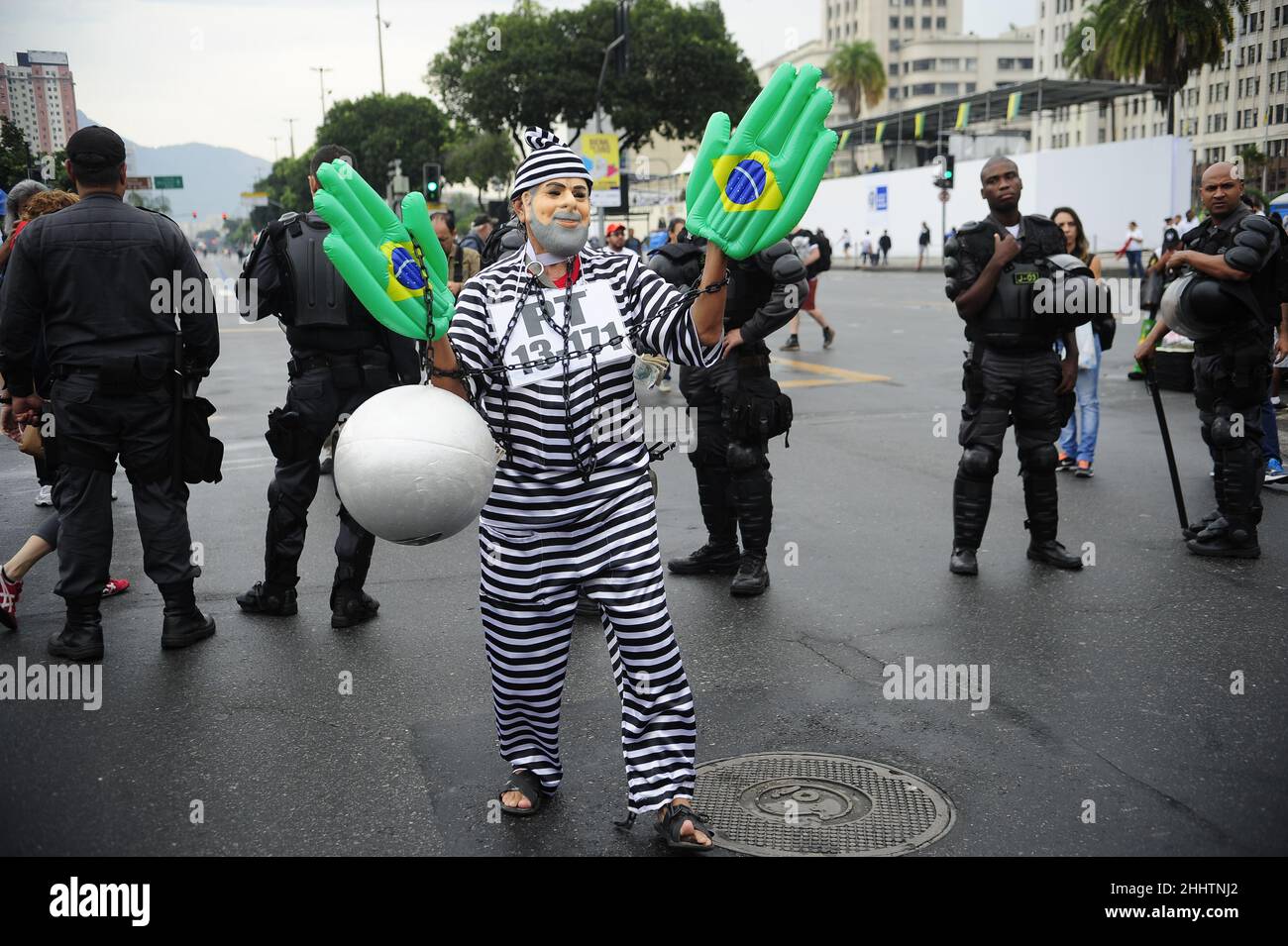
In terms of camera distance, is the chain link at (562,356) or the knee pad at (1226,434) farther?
the knee pad at (1226,434)

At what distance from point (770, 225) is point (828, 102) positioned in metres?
0.39

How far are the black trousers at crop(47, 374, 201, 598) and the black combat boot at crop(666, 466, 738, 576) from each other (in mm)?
2593

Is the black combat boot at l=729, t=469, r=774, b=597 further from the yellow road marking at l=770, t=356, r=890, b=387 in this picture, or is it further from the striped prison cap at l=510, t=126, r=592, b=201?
the yellow road marking at l=770, t=356, r=890, b=387

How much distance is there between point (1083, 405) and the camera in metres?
8.88

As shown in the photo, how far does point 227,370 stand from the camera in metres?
17.0

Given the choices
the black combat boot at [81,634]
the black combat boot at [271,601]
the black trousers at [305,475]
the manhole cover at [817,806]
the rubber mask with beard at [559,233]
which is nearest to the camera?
the rubber mask with beard at [559,233]

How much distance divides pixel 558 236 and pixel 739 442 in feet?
9.55

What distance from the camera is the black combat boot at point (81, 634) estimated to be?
208 inches

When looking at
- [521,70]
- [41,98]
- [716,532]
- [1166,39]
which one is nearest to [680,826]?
[716,532]

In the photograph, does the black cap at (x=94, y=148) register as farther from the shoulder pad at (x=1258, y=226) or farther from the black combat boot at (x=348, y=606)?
the shoulder pad at (x=1258, y=226)

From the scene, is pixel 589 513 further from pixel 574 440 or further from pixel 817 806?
pixel 817 806

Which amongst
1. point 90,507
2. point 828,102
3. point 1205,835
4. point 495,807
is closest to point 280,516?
point 90,507

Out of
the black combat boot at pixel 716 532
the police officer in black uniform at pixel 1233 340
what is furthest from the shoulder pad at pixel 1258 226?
the black combat boot at pixel 716 532

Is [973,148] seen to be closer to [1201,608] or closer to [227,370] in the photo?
[227,370]
